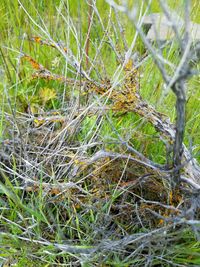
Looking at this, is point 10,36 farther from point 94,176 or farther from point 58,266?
point 58,266

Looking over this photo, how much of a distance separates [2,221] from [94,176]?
0.26m

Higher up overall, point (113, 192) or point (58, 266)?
point (113, 192)

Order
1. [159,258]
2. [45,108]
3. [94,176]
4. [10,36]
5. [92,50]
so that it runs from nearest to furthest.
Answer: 1. [159,258]
2. [94,176]
3. [45,108]
4. [10,36]
5. [92,50]

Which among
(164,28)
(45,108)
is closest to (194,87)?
(45,108)

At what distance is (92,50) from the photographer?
164 cm

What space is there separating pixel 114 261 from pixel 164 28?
1.63 m

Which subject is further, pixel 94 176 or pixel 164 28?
pixel 164 28

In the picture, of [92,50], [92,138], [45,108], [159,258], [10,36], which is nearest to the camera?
[159,258]

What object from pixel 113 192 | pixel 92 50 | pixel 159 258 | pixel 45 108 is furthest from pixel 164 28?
pixel 159 258

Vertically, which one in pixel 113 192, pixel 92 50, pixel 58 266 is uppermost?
pixel 92 50

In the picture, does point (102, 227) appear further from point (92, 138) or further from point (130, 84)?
point (130, 84)

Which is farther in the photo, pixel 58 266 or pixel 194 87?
pixel 194 87

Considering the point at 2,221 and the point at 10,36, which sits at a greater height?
the point at 10,36

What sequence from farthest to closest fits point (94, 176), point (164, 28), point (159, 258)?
point (164, 28) < point (94, 176) < point (159, 258)
